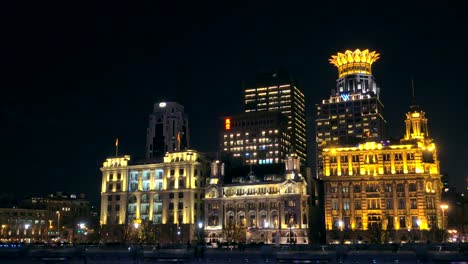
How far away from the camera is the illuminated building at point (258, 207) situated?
161875 mm

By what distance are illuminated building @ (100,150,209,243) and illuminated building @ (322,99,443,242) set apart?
4664cm

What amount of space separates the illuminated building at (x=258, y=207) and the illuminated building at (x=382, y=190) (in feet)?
29.6

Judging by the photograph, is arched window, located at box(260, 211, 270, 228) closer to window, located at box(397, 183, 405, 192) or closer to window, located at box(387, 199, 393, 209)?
window, located at box(387, 199, 393, 209)

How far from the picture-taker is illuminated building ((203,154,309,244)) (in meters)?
162

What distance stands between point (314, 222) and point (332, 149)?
24.9 metres

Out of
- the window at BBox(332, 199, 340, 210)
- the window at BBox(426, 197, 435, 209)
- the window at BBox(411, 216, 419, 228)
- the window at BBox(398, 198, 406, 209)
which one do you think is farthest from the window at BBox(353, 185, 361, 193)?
the window at BBox(426, 197, 435, 209)

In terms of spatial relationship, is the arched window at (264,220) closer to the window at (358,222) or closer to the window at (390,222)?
the window at (358,222)

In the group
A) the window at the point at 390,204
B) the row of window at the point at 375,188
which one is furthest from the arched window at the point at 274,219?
the window at the point at 390,204

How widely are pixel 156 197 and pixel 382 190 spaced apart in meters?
77.2

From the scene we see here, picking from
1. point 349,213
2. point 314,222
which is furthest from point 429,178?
point 314,222

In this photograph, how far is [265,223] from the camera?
549 feet

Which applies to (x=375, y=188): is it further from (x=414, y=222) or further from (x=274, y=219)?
(x=274, y=219)

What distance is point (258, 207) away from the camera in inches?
6698

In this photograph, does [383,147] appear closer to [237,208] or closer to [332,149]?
[332,149]
